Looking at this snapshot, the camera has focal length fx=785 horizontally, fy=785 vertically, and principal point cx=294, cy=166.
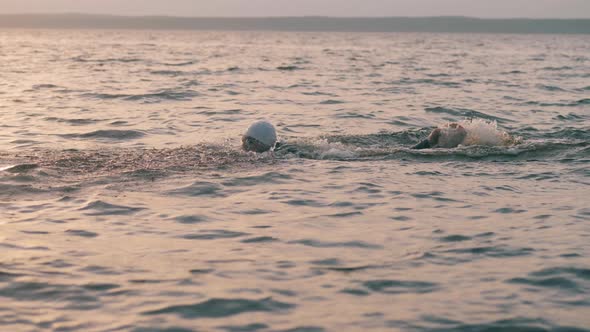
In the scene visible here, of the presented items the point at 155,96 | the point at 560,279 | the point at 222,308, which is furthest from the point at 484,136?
the point at 155,96

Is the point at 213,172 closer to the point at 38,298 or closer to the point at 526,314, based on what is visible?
the point at 38,298

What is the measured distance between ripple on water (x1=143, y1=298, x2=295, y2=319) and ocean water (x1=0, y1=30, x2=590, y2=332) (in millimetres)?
22

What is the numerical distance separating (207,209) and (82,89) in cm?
1809

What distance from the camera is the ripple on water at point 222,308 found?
6375 mm

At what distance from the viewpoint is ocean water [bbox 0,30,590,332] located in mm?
6500

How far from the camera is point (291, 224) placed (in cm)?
929

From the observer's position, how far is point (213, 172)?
485 inches

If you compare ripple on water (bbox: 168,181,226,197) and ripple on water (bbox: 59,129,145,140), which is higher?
ripple on water (bbox: 168,181,226,197)

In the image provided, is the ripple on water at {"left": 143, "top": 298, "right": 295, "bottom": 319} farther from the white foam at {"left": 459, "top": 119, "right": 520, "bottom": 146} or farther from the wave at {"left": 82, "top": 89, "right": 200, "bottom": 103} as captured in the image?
the wave at {"left": 82, "top": 89, "right": 200, "bottom": 103}

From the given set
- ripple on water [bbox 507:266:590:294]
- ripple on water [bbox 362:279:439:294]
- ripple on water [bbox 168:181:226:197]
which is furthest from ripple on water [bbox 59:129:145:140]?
ripple on water [bbox 507:266:590:294]

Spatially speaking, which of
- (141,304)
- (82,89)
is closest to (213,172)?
(141,304)

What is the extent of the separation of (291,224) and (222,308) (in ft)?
9.46

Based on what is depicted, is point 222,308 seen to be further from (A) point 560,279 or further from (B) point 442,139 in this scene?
(B) point 442,139

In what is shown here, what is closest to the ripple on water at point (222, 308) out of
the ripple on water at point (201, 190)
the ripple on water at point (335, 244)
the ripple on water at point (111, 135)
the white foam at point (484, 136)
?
the ripple on water at point (335, 244)
